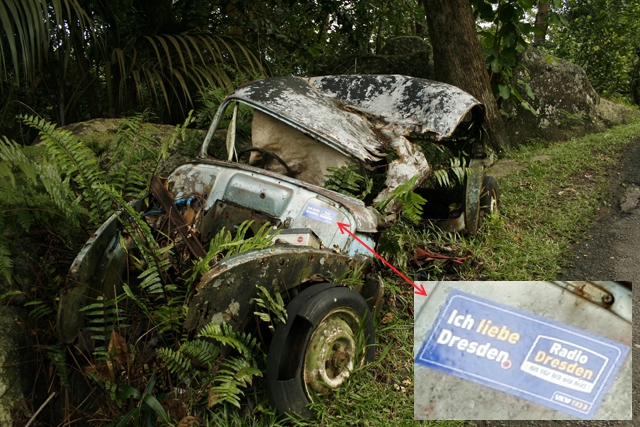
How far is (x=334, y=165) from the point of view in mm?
3793

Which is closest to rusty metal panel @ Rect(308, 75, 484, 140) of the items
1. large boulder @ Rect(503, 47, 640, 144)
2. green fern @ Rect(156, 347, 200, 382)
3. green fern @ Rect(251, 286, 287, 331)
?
green fern @ Rect(251, 286, 287, 331)

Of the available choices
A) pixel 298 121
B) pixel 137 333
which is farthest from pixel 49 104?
pixel 137 333

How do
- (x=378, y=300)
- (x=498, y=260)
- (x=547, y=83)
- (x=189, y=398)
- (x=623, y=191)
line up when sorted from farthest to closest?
(x=547, y=83) < (x=623, y=191) < (x=498, y=260) < (x=378, y=300) < (x=189, y=398)

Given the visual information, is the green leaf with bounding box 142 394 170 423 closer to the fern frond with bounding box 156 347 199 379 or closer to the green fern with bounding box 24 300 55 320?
the fern frond with bounding box 156 347 199 379

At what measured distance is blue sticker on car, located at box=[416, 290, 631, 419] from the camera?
1842 millimetres

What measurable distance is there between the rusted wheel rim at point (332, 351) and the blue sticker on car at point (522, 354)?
0.90 m

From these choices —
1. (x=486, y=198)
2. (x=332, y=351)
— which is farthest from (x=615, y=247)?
(x=332, y=351)

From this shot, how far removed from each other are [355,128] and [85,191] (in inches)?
71.7

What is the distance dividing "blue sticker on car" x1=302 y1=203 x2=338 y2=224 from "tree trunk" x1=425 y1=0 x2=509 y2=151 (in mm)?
4164

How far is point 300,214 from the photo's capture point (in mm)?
3352

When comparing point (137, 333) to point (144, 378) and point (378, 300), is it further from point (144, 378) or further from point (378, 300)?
point (378, 300)

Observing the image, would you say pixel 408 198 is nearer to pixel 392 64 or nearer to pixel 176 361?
pixel 176 361

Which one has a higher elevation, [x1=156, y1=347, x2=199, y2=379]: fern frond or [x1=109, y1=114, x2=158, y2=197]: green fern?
[x1=109, y1=114, x2=158, y2=197]: green fern

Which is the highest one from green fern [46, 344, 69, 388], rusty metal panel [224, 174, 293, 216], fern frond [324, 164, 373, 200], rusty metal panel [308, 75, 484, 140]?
rusty metal panel [308, 75, 484, 140]
